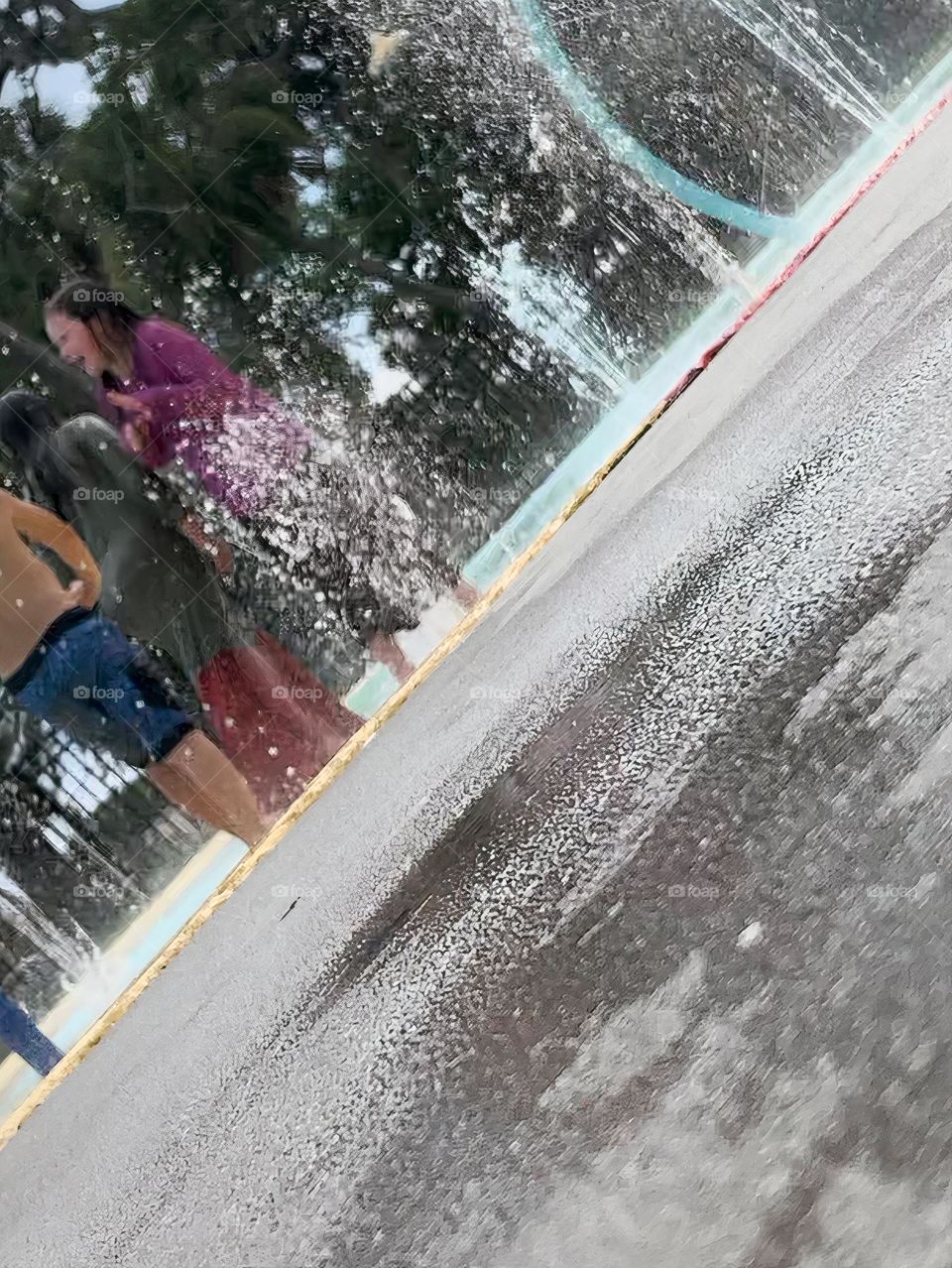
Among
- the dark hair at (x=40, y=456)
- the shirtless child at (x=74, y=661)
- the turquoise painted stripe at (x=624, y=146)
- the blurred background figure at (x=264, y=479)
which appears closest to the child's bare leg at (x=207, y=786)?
the shirtless child at (x=74, y=661)

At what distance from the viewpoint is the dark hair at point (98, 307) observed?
8.46ft

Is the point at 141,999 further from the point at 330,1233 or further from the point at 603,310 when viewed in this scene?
the point at 603,310

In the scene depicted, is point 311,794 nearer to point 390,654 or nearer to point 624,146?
point 390,654

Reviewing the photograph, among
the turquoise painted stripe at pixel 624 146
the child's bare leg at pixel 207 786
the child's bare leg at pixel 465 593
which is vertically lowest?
the child's bare leg at pixel 465 593

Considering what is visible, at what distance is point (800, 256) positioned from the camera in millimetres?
2643

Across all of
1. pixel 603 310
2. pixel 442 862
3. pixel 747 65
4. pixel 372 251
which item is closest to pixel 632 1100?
pixel 442 862

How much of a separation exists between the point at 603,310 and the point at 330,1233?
10.6 feet

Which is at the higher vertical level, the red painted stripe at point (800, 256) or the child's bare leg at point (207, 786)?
the child's bare leg at point (207, 786)

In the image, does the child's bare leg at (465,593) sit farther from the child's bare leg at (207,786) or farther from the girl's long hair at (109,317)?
the girl's long hair at (109,317)

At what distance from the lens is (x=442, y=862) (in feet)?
8.44

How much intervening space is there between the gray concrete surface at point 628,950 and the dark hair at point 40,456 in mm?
1350

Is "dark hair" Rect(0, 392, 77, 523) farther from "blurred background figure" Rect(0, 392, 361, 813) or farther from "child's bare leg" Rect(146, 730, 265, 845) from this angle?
"child's bare leg" Rect(146, 730, 265, 845)

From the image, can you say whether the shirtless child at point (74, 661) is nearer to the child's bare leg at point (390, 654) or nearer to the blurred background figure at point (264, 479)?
the blurred background figure at point (264, 479)

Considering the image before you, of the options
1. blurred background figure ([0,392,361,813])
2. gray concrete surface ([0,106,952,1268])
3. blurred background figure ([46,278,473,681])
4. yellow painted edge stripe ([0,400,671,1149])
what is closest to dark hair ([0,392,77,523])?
blurred background figure ([0,392,361,813])
